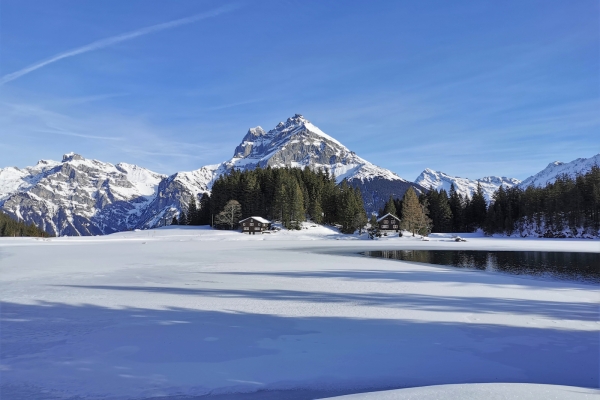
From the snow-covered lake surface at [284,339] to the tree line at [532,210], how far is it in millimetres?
74799

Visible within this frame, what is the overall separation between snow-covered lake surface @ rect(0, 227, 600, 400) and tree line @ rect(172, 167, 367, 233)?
225ft

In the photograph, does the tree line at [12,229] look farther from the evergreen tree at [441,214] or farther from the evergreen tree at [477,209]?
the evergreen tree at [477,209]

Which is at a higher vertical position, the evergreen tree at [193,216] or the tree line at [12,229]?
the evergreen tree at [193,216]

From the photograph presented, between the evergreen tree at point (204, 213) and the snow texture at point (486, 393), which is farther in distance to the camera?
the evergreen tree at point (204, 213)

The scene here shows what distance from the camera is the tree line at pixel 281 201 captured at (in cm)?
8675

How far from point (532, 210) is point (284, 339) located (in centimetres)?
9582

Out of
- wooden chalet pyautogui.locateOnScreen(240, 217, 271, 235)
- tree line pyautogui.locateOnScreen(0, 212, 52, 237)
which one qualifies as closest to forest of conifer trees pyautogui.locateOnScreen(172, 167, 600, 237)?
→ wooden chalet pyautogui.locateOnScreen(240, 217, 271, 235)

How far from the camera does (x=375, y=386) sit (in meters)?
7.15

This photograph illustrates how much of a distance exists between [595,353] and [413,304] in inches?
231

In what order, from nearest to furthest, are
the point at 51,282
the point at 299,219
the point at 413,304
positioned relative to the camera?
1. the point at 413,304
2. the point at 51,282
3. the point at 299,219

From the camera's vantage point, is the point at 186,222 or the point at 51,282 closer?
the point at 51,282

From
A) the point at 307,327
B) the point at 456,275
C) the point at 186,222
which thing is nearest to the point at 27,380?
the point at 307,327

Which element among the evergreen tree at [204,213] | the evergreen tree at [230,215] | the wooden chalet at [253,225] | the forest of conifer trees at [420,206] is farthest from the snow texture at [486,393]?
the evergreen tree at [204,213]

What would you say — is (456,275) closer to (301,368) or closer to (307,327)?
(307,327)
